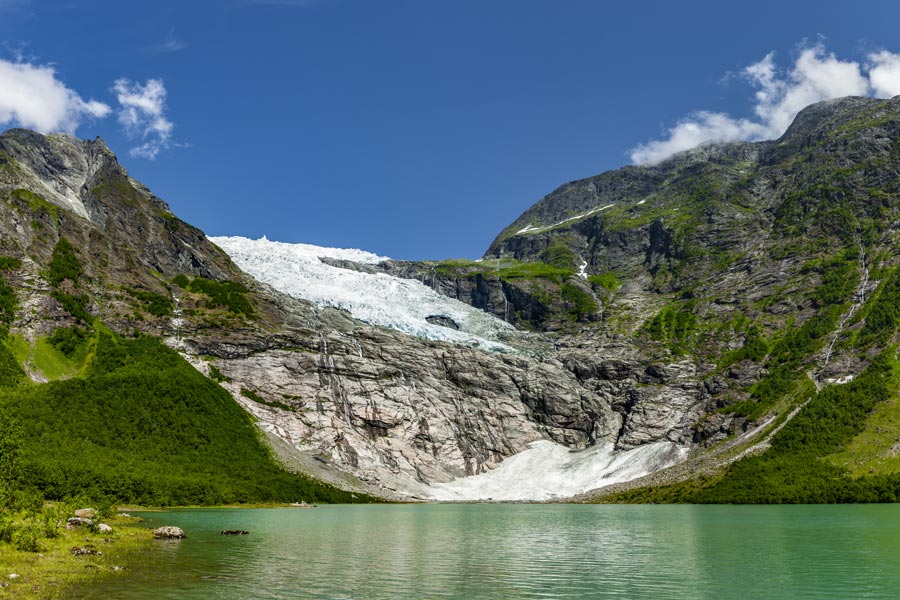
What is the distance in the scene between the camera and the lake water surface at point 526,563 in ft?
118

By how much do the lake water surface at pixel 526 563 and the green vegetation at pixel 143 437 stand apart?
47.4m

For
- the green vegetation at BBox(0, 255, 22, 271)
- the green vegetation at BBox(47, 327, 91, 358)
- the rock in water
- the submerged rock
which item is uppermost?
the green vegetation at BBox(0, 255, 22, 271)

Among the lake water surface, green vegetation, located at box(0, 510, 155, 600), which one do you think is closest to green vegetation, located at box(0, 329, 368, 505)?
the lake water surface

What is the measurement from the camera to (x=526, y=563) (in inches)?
1908

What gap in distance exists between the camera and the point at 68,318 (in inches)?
6865

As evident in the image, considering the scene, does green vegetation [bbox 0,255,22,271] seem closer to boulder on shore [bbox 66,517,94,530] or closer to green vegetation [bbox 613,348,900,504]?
boulder on shore [bbox 66,517,94,530]

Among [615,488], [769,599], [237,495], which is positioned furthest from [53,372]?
[769,599]

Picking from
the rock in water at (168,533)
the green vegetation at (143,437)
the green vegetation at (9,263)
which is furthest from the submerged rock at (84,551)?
the green vegetation at (9,263)

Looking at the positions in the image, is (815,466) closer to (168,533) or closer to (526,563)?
(526,563)

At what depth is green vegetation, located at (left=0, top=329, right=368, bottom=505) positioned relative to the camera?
11506 centimetres

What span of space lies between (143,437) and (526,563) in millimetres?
118044

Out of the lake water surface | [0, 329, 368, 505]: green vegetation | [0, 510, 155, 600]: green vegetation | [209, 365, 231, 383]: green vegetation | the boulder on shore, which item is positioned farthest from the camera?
[209, 365, 231, 383]: green vegetation

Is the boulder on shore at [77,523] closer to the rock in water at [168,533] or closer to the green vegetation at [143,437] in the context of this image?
the rock in water at [168,533]

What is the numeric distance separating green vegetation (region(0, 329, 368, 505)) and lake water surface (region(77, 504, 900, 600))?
47.4m
